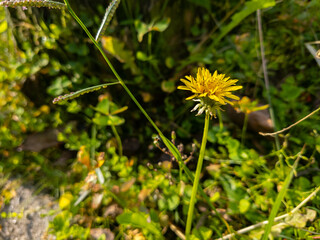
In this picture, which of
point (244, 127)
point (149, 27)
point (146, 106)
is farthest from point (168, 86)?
point (244, 127)

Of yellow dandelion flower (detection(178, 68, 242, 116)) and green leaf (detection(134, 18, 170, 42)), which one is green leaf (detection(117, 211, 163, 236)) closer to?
yellow dandelion flower (detection(178, 68, 242, 116))

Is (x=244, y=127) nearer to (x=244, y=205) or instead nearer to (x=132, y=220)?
(x=244, y=205)

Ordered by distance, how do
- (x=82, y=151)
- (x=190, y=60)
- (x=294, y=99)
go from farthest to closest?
Answer: (x=190, y=60) < (x=294, y=99) < (x=82, y=151)

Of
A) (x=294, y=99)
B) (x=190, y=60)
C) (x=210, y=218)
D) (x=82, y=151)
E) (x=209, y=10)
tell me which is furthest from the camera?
(x=209, y=10)

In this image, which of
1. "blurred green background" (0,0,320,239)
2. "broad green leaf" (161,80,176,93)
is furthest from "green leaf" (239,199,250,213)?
"broad green leaf" (161,80,176,93)

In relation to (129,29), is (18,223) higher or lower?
lower

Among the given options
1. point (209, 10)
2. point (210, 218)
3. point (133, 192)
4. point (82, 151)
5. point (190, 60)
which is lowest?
point (210, 218)

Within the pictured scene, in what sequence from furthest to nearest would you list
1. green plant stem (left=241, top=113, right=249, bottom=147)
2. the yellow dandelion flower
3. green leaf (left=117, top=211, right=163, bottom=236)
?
1. green plant stem (left=241, top=113, right=249, bottom=147)
2. green leaf (left=117, top=211, right=163, bottom=236)
3. the yellow dandelion flower

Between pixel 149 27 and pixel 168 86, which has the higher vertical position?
pixel 149 27

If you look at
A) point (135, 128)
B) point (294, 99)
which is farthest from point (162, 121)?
point (294, 99)

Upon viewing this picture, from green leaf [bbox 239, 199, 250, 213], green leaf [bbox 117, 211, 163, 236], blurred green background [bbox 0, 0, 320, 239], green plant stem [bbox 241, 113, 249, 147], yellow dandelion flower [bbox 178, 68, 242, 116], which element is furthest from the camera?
green plant stem [bbox 241, 113, 249, 147]

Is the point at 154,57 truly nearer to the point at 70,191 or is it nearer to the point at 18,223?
the point at 70,191
